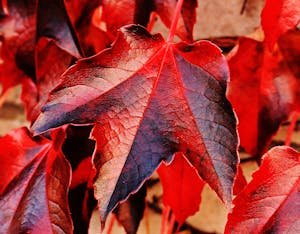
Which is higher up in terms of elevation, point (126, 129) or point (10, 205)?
point (126, 129)

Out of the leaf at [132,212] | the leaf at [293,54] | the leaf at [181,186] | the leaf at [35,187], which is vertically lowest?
the leaf at [132,212]

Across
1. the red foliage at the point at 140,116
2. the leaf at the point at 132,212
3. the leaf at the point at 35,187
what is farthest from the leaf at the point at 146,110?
the leaf at the point at 132,212

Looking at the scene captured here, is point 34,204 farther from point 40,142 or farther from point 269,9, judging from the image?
point 269,9

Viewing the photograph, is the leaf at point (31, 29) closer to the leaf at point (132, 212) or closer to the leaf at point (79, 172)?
the leaf at point (79, 172)

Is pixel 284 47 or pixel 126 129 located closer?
pixel 126 129

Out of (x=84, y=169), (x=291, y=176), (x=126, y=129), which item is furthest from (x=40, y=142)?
(x=291, y=176)

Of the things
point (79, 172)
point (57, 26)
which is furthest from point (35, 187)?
point (57, 26)
